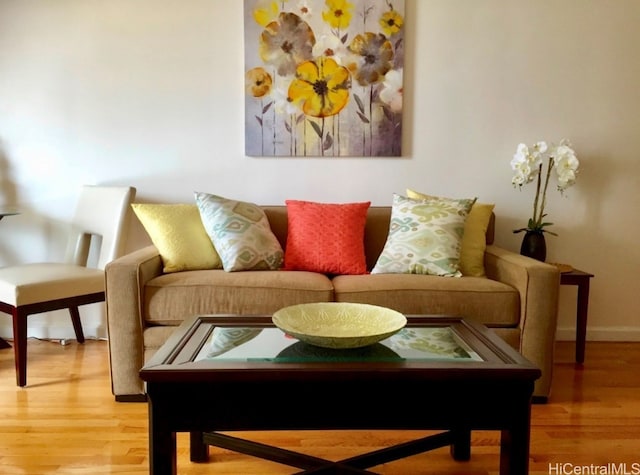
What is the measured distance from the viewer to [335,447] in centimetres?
188

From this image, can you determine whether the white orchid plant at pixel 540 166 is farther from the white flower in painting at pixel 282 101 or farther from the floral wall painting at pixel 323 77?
the white flower in painting at pixel 282 101

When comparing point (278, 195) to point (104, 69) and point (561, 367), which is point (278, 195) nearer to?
point (104, 69)

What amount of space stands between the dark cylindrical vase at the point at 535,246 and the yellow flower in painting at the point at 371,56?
3.89ft

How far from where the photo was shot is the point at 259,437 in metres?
1.98

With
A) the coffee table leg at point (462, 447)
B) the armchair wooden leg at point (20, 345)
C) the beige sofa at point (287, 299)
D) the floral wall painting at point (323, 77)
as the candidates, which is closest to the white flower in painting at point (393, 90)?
the floral wall painting at point (323, 77)

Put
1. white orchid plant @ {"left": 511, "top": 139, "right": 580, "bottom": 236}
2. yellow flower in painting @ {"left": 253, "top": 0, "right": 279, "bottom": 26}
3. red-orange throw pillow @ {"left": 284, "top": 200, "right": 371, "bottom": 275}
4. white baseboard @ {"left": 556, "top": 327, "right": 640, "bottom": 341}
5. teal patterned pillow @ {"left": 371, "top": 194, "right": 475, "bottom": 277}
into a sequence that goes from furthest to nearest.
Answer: white baseboard @ {"left": 556, "top": 327, "right": 640, "bottom": 341} → yellow flower in painting @ {"left": 253, "top": 0, "right": 279, "bottom": 26} → white orchid plant @ {"left": 511, "top": 139, "right": 580, "bottom": 236} → red-orange throw pillow @ {"left": 284, "top": 200, "right": 371, "bottom": 275} → teal patterned pillow @ {"left": 371, "top": 194, "right": 475, "bottom": 277}

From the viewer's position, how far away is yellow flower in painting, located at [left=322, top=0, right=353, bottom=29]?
3.02 metres

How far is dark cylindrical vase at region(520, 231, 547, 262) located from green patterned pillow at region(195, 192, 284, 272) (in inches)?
51.3

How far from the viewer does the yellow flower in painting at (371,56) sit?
9.95 ft

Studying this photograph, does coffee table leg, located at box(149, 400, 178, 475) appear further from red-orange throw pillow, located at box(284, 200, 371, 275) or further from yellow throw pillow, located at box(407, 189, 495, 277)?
yellow throw pillow, located at box(407, 189, 495, 277)

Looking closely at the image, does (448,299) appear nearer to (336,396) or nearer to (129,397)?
(336,396)

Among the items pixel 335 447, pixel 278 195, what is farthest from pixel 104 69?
pixel 335 447

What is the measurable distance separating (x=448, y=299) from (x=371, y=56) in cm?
149

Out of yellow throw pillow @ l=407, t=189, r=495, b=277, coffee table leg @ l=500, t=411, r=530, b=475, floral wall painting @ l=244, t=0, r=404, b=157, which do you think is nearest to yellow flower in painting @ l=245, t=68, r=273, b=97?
floral wall painting @ l=244, t=0, r=404, b=157
